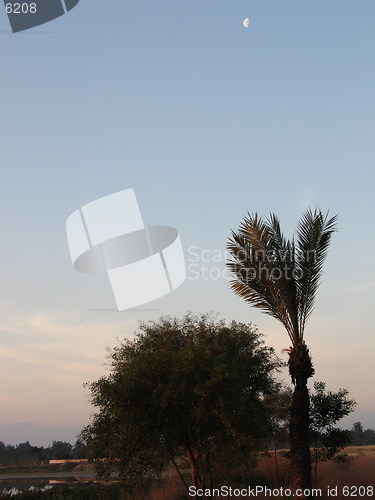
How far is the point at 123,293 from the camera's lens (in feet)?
93.9

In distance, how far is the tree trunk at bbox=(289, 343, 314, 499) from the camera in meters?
19.3

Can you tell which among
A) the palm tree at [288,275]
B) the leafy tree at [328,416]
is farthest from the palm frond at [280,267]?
the leafy tree at [328,416]

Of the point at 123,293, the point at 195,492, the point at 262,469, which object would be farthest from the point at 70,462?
the point at 195,492

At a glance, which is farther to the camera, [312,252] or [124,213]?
[124,213]

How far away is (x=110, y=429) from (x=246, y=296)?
7970 mm

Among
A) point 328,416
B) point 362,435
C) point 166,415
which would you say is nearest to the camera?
point 166,415

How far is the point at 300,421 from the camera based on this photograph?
1995cm

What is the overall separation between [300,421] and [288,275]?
5.78 m

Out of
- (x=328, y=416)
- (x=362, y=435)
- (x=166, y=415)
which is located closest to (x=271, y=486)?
(x=328, y=416)

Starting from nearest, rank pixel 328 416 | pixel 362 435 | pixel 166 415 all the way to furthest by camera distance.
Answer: pixel 166 415
pixel 328 416
pixel 362 435

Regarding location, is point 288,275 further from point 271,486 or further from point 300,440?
point 271,486

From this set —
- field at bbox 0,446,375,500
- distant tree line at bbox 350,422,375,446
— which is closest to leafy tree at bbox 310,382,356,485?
field at bbox 0,446,375,500

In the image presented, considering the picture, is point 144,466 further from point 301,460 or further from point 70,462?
point 70,462
